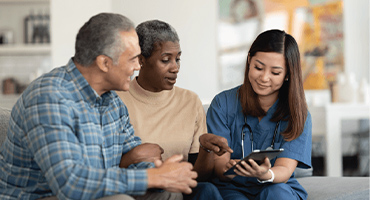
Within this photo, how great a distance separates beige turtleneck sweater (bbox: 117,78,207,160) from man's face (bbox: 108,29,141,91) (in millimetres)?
489

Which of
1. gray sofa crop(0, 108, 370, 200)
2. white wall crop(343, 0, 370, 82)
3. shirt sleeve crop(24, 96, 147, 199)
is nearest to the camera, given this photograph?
shirt sleeve crop(24, 96, 147, 199)

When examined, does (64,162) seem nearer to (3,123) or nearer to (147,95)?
(3,123)

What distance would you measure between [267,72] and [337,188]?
2.10 ft

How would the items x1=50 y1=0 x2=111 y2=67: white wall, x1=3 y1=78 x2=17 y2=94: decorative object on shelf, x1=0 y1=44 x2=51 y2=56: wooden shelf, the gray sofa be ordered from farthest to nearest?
x1=3 y1=78 x2=17 y2=94: decorative object on shelf → x1=0 y1=44 x2=51 y2=56: wooden shelf → x1=50 y1=0 x2=111 y2=67: white wall → the gray sofa

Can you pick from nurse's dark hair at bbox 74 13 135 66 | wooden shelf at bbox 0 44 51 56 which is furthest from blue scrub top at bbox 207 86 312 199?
wooden shelf at bbox 0 44 51 56

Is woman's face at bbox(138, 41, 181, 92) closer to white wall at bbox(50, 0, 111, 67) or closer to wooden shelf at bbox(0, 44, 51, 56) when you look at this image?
white wall at bbox(50, 0, 111, 67)

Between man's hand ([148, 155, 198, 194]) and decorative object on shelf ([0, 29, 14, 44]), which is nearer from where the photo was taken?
man's hand ([148, 155, 198, 194])

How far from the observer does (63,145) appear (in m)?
1.34

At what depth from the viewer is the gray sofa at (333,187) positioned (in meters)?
1.93

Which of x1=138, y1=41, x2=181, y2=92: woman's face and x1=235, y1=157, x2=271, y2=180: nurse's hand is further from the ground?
x1=138, y1=41, x2=181, y2=92: woman's face

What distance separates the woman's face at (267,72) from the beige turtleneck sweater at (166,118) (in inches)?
12.2

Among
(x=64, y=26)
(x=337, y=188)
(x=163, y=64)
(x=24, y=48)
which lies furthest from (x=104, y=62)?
(x=24, y=48)

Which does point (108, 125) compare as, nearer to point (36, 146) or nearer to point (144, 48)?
point (36, 146)

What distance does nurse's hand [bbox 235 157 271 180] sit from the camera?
169cm
